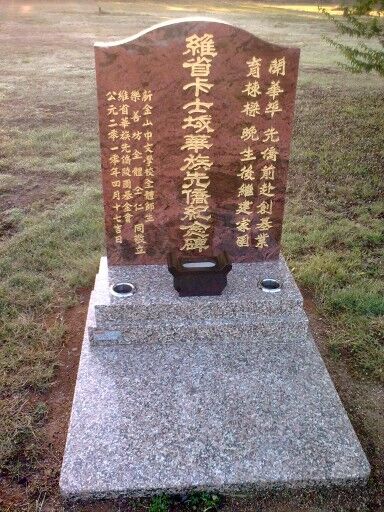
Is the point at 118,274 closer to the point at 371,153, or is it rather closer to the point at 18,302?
the point at 18,302

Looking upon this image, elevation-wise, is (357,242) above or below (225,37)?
below

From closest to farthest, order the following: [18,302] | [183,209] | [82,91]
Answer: [183,209], [18,302], [82,91]

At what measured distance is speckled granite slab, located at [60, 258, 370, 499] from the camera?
2.45 metres

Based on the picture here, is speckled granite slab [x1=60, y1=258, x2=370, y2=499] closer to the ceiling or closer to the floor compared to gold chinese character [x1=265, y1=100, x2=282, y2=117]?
closer to the floor

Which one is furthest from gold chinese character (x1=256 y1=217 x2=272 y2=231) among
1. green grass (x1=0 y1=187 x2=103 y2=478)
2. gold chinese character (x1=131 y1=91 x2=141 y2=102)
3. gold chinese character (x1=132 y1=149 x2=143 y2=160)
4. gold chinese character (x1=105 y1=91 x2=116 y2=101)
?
green grass (x1=0 y1=187 x2=103 y2=478)

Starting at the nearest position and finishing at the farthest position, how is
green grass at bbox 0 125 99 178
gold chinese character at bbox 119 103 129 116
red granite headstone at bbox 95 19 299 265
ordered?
1. red granite headstone at bbox 95 19 299 265
2. gold chinese character at bbox 119 103 129 116
3. green grass at bbox 0 125 99 178

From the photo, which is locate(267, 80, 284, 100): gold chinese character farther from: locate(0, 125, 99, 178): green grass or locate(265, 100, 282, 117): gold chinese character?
locate(0, 125, 99, 178): green grass

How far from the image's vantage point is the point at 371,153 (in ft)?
21.1

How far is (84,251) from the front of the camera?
4.42 metres

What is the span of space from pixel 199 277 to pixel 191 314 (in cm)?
24

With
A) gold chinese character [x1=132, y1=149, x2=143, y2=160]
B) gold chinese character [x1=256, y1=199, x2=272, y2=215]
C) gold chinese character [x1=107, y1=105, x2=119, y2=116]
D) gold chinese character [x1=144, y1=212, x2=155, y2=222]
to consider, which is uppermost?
gold chinese character [x1=107, y1=105, x2=119, y2=116]

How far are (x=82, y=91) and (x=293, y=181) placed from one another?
477 centimetres

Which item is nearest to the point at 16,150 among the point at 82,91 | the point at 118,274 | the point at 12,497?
the point at 82,91

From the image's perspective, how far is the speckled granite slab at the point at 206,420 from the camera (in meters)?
2.45
